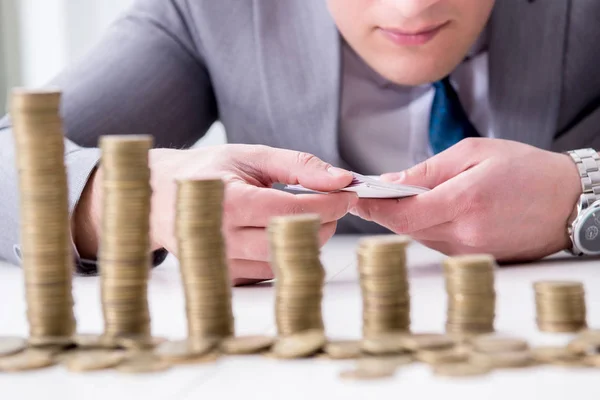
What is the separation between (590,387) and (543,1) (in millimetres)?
1257

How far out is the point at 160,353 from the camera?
1049 mm

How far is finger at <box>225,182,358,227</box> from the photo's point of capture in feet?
4.45

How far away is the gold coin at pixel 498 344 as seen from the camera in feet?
3.35

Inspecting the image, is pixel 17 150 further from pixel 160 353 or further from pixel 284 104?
pixel 284 104

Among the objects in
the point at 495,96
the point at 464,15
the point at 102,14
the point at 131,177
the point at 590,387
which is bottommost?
the point at 590,387

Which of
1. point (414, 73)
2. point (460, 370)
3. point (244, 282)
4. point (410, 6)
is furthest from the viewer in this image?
point (414, 73)

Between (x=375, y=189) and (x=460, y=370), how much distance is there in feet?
1.63

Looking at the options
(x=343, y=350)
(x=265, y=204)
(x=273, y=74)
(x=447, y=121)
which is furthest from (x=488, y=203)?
(x=273, y=74)

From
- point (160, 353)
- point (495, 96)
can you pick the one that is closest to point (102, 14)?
point (495, 96)

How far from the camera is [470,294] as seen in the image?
1098 mm

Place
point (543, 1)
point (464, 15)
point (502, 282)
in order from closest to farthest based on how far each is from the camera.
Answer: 1. point (502, 282)
2. point (464, 15)
3. point (543, 1)

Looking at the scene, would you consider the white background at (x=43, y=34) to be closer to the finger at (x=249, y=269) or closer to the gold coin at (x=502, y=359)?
the finger at (x=249, y=269)

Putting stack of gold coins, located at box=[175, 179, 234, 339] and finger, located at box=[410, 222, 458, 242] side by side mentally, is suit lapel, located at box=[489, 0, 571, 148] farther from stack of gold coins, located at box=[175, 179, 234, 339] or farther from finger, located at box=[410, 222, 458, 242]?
stack of gold coins, located at box=[175, 179, 234, 339]

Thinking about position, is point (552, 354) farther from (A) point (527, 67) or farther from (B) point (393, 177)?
(A) point (527, 67)
